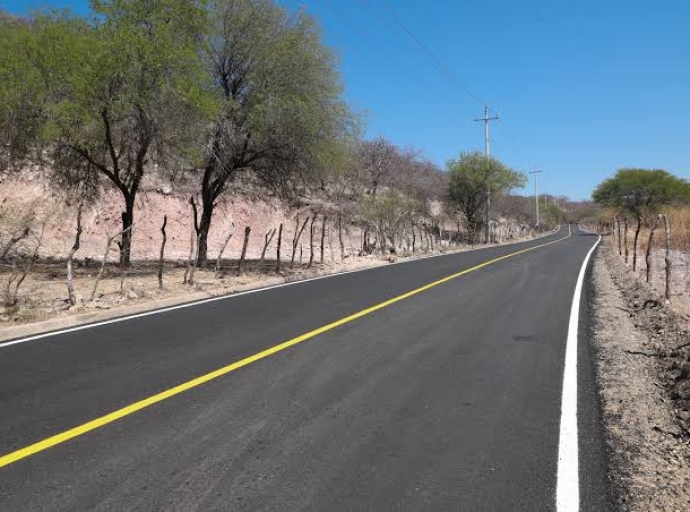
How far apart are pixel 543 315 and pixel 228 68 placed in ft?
43.2

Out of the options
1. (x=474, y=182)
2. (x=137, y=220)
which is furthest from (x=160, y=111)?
(x=474, y=182)

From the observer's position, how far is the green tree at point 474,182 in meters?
52.0

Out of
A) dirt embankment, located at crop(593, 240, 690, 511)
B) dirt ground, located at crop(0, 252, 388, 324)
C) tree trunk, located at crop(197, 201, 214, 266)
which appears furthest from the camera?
tree trunk, located at crop(197, 201, 214, 266)

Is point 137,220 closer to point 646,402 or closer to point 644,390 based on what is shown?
point 644,390

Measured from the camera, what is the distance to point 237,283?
571 inches

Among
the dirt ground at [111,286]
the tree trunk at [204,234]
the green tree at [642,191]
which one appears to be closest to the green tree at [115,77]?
the dirt ground at [111,286]

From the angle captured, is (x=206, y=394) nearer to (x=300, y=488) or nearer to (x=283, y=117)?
(x=300, y=488)

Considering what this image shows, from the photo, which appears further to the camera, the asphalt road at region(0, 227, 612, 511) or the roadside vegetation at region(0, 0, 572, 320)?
the roadside vegetation at region(0, 0, 572, 320)

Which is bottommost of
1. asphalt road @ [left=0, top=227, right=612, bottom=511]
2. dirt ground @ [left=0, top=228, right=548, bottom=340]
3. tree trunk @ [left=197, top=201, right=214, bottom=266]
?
asphalt road @ [left=0, top=227, right=612, bottom=511]

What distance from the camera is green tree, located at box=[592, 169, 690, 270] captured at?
246ft

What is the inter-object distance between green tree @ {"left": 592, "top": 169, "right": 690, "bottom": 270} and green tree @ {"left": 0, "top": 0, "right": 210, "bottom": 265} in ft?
237

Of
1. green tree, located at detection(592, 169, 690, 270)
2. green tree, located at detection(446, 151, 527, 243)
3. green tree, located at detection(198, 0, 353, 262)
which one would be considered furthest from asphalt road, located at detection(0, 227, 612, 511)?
green tree, located at detection(592, 169, 690, 270)

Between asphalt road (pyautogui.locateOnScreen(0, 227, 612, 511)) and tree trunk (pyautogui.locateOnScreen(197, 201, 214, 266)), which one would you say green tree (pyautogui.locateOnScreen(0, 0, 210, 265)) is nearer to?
tree trunk (pyautogui.locateOnScreen(197, 201, 214, 266))

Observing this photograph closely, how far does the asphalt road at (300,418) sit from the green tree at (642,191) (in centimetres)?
7694
